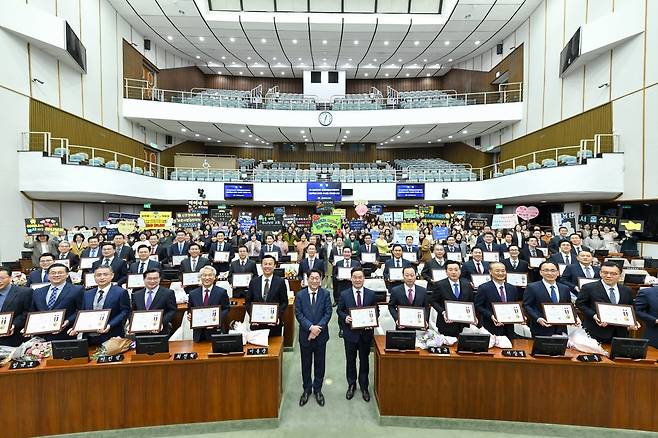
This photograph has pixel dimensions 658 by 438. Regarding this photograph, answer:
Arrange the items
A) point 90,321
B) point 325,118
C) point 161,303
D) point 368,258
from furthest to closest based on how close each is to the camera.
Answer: point 325,118, point 368,258, point 161,303, point 90,321

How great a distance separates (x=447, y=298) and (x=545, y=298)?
1.25 metres

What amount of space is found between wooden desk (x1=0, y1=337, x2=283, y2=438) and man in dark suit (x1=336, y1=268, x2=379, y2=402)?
101cm

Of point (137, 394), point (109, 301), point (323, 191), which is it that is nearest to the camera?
point (137, 394)

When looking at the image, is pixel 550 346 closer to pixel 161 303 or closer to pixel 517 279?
pixel 517 279

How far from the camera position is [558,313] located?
4.20 meters

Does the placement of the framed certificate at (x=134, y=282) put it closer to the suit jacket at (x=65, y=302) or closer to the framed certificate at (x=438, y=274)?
the suit jacket at (x=65, y=302)

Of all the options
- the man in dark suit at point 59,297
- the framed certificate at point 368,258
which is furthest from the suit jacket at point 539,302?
the man in dark suit at point 59,297

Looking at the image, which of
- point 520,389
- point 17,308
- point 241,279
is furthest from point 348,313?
point 17,308

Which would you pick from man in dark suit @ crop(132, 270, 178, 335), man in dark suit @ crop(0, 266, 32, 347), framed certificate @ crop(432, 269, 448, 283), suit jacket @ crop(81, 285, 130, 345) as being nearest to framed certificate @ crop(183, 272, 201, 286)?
man in dark suit @ crop(132, 270, 178, 335)

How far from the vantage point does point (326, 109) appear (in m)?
20.0

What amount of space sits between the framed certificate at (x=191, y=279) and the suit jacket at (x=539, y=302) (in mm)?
5588

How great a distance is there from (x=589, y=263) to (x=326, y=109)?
1665 cm

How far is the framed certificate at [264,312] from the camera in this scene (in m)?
4.51

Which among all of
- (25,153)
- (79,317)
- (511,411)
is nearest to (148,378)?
(79,317)
